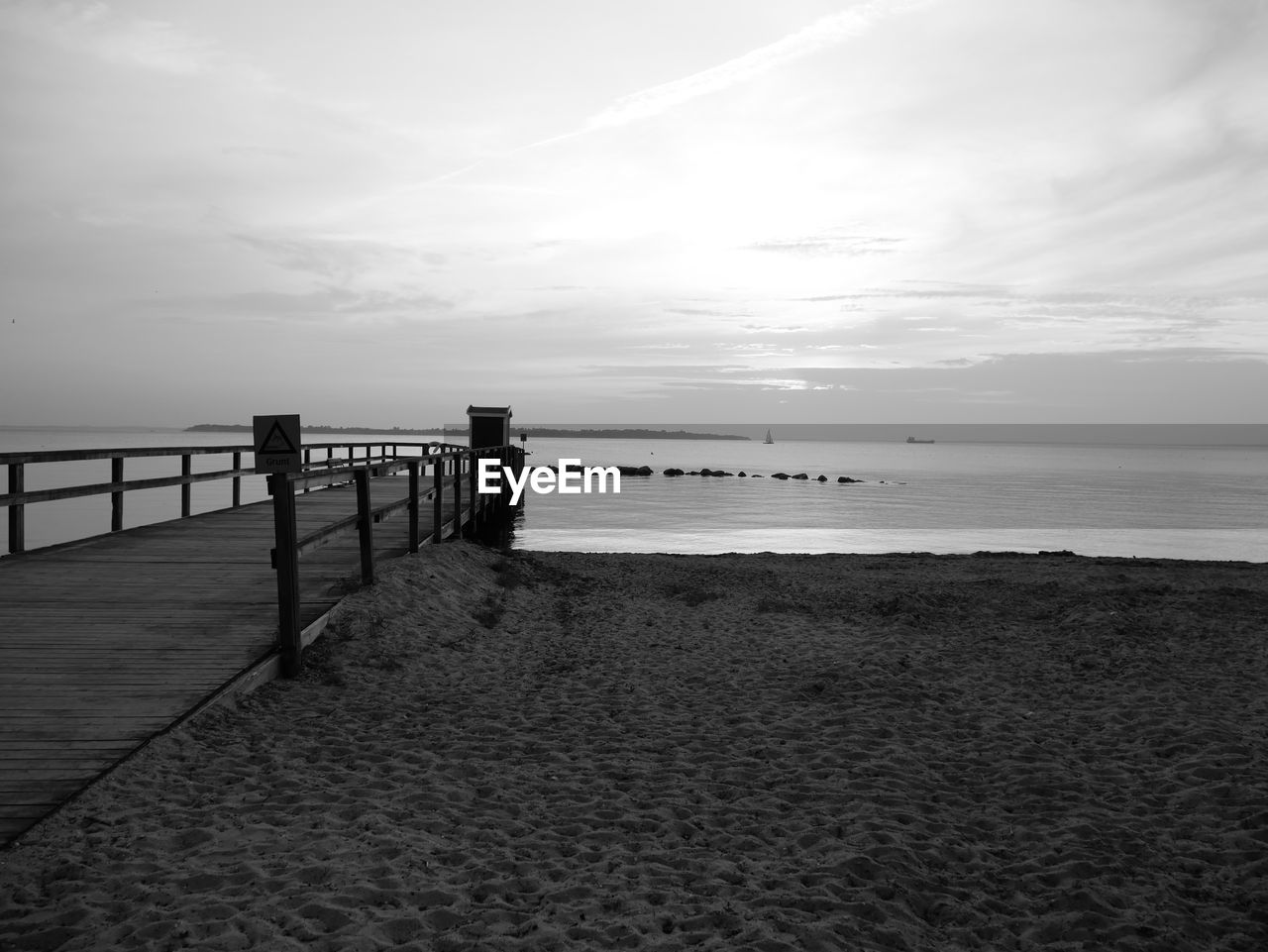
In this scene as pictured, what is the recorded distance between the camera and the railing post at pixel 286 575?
229 inches

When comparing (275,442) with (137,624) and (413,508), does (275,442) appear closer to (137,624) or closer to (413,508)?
(137,624)

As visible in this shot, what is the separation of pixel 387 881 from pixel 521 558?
9849 millimetres

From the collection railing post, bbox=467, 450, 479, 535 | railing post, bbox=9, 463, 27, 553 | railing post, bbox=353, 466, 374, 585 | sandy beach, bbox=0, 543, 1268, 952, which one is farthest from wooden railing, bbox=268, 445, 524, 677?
railing post, bbox=467, 450, 479, 535

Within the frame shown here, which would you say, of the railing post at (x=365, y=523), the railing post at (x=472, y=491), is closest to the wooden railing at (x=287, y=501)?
the railing post at (x=365, y=523)

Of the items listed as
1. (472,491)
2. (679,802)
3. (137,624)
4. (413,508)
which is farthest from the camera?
(472,491)

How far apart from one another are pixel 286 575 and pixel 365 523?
1958mm

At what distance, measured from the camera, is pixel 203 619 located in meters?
6.58

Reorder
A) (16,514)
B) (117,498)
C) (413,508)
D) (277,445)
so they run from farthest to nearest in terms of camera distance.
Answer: (117,498), (413,508), (16,514), (277,445)

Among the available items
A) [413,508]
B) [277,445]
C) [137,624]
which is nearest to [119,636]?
[137,624]

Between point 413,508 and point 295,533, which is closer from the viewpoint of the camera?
point 295,533

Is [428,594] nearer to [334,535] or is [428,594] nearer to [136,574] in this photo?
[334,535]

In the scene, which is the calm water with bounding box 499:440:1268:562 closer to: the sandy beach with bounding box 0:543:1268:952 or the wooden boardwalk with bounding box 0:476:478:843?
the wooden boardwalk with bounding box 0:476:478:843

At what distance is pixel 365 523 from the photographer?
306 inches

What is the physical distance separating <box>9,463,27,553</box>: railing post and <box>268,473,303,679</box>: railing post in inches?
143
